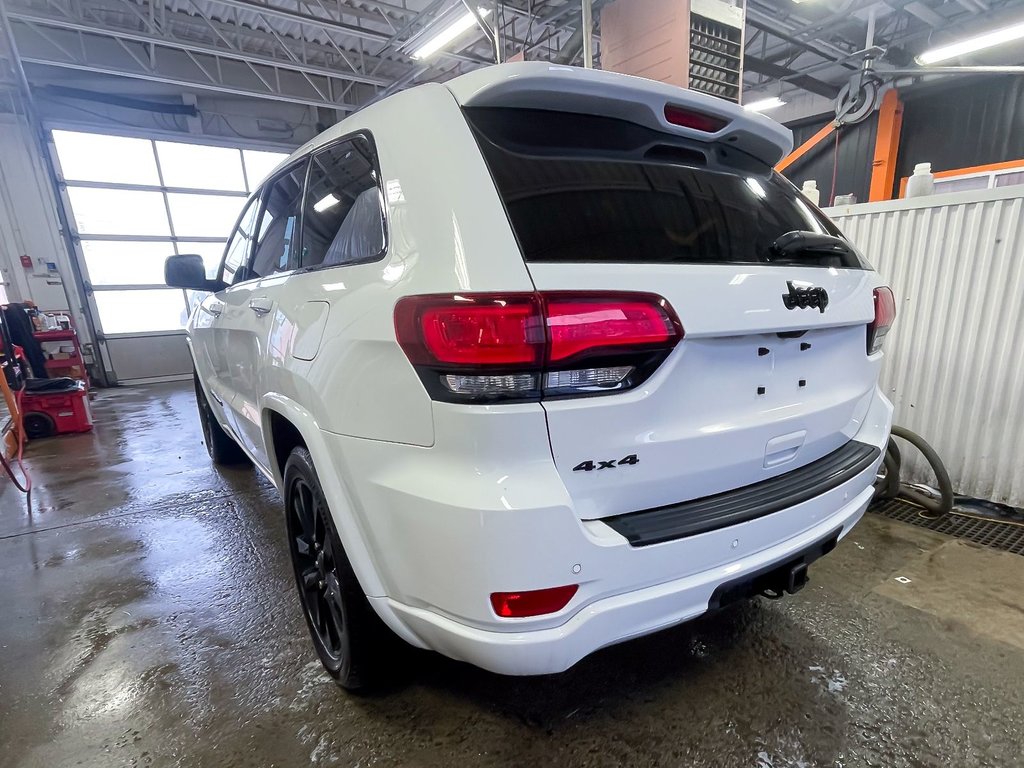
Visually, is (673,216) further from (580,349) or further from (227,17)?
(227,17)

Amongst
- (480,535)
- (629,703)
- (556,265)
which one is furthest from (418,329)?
(629,703)

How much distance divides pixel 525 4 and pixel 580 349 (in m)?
6.91

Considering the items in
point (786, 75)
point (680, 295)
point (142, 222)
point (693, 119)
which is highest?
point (786, 75)

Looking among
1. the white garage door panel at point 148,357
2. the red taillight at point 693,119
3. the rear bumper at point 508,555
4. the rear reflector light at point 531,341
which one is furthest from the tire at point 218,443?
the white garage door panel at point 148,357

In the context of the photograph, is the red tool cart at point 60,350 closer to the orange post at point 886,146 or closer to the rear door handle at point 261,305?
the rear door handle at point 261,305

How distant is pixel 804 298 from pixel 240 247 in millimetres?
2423

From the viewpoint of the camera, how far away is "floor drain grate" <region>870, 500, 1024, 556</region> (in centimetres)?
237

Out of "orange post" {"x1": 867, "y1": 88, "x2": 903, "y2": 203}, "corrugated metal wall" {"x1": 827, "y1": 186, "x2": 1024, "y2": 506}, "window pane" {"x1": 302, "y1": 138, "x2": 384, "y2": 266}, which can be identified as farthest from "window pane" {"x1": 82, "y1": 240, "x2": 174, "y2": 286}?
"orange post" {"x1": 867, "y1": 88, "x2": 903, "y2": 203}

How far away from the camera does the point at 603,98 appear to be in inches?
44.8

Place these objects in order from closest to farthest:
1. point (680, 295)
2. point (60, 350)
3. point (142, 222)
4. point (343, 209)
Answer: point (680, 295)
point (343, 209)
point (60, 350)
point (142, 222)

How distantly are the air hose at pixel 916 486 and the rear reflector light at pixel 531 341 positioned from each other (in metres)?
2.32

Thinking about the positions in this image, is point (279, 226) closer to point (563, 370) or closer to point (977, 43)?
point (563, 370)

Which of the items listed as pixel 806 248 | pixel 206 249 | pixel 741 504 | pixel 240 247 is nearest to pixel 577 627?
pixel 741 504

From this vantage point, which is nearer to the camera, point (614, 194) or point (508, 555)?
point (508, 555)
